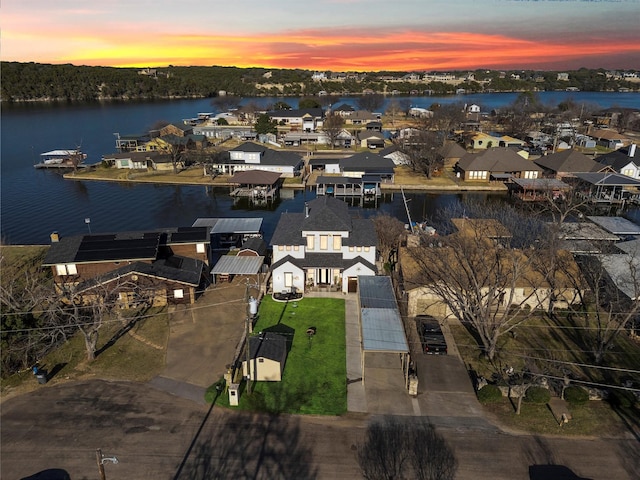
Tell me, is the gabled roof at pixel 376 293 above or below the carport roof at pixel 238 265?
above

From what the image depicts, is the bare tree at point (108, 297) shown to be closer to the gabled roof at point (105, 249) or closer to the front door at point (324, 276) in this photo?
the gabled roof at point (105, 249)

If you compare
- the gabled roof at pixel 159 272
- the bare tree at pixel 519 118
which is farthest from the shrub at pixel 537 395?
the bare tree at pixel 519 118

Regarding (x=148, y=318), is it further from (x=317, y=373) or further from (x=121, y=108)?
(x=121, y=108)

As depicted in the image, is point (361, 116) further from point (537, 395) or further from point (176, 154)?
point (537, 395)

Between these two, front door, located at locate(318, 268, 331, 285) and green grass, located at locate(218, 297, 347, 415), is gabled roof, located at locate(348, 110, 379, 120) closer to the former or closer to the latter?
front door, located at locate(318, 268, 331, 285)

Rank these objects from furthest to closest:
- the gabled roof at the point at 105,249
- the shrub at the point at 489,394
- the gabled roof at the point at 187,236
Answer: the gabled roof at the point at 187,236 < the gabled roof at the point at 105,249 < the shrub at the point at 489,394

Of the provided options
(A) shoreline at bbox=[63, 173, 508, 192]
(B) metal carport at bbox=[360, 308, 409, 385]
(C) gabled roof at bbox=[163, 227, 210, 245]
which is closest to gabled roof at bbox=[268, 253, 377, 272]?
(B) metal carport at bbox=[360, 308, 409, 385]
